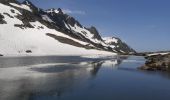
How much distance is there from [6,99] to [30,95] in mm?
3425

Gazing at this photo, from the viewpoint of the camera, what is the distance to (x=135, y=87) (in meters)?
39.8

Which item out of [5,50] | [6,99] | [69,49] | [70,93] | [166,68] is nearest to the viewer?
[6,99]

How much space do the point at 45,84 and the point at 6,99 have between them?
36.0 ft

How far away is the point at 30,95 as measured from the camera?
1196 inches

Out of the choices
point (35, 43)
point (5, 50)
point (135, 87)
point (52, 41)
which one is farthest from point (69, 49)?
point (135, 87)

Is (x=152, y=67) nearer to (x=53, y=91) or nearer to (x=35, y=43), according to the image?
(x=53, y=91)

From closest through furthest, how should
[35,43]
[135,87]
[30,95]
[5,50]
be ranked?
[30,95], [135,87], [5,50], [35,43]

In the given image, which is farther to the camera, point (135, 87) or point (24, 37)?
point (24, 37)

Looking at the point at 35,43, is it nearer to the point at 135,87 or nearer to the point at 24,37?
the point at 24,37

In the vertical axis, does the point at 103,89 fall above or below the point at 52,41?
below

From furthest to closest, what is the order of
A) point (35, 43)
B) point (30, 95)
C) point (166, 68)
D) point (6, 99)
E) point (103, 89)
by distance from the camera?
point (35, 43), point (166, 68), point (103, 89), point (30, 95), point (6, 99)

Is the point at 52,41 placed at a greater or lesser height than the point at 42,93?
greater

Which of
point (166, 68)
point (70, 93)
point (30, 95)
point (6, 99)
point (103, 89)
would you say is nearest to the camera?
point (6, 99)

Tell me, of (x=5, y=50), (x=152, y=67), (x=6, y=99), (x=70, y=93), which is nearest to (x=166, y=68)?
(x=152, y=67)
